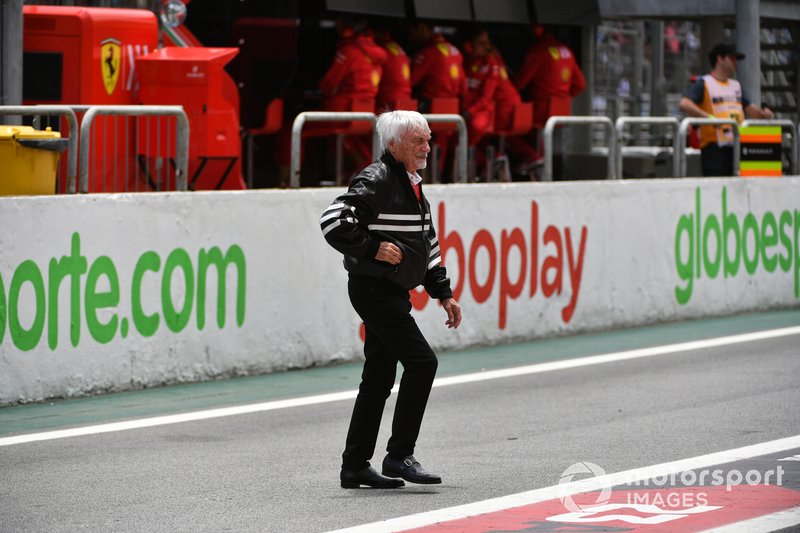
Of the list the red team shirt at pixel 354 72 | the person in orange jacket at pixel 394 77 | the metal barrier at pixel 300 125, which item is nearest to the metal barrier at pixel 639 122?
the metal barrier at pixel 300 125

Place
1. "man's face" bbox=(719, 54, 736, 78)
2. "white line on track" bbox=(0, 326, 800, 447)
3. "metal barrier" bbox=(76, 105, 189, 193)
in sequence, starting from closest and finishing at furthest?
"white line on track" bbox=(0, 326, 800, 447), "metal barrier" bbox=(76, 105, 189, 193), "man's face" bbox=(719, 54, 736, 78)

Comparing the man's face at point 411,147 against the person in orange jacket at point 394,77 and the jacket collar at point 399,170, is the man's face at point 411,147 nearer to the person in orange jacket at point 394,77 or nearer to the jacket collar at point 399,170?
the jacket collar at point 399,170

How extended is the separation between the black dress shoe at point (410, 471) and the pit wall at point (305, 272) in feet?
10.8

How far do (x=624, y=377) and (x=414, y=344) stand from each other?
14.0 feet

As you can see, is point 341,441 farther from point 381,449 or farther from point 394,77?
point 394,77

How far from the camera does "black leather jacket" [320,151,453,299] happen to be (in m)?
7.34

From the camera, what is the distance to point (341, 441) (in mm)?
8906

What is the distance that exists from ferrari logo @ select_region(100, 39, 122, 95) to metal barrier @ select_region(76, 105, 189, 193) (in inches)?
73.6

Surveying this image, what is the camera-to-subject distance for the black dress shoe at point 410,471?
24.6ft

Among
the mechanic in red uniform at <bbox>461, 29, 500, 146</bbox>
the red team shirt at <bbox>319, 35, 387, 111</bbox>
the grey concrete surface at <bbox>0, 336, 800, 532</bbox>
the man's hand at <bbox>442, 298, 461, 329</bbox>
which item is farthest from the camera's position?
the mechanic in red uniform at <bbox>461, 29, 500, 146</bbox>

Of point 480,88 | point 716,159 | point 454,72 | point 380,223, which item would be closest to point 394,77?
point 454,72

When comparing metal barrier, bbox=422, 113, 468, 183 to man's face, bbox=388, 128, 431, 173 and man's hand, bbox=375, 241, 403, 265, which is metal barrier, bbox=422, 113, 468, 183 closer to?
man's face, bbox=388, 128, 431, 173

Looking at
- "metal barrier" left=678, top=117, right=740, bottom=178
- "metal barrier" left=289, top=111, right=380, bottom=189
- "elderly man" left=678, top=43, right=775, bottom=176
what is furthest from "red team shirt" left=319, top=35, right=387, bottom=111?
"metal barrier" left=289, top=111, right=380, bottom=189

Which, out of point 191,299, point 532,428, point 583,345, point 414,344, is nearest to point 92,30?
point 191,299
